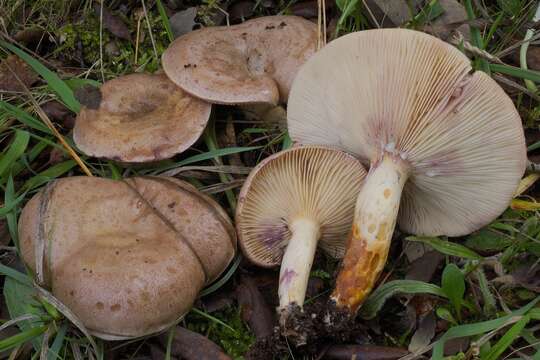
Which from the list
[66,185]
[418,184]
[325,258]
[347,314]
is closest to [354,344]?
[347,314]

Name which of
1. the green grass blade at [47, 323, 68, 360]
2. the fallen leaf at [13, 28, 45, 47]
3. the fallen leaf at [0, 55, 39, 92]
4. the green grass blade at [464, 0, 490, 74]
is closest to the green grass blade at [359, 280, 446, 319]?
the green grass blade at [464, 0, 490, 74]

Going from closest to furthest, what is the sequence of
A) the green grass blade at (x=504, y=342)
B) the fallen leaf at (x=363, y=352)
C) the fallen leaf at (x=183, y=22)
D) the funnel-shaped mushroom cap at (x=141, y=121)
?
the green grass blade at (x=504, y=342), the fallen leaf at (x=363, y=352), the funnel-shaped mushroom cap at (x=141, y=121), the fallen leaf at (x=183, y=22)

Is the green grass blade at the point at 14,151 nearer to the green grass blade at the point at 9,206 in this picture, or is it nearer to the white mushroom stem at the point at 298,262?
the green grass blade at the point at 9,206

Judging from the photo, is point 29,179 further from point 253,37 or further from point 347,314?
point 347,314

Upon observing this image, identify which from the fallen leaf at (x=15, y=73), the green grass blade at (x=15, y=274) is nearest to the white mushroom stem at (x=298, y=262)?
the green grass blade at (x=15, y=274)

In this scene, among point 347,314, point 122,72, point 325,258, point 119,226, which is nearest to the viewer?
point 347,314

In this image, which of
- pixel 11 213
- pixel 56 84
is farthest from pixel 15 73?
pixel 11 213
